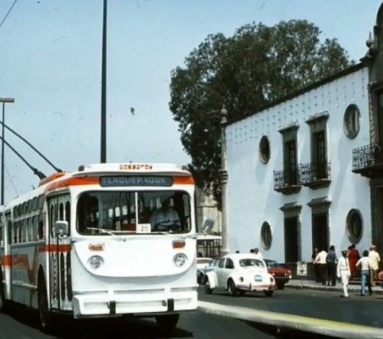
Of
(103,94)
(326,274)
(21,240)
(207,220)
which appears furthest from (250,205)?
(207,220)

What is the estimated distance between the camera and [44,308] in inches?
682

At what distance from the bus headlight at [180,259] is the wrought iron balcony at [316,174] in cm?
2681

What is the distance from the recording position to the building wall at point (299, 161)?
39.9 m

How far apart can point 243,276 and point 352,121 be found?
37.2 feet

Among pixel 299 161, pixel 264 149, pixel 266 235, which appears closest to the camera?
pixel 299 161

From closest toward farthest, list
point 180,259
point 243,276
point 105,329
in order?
A: point 180,259
point 105,329
point 243,276

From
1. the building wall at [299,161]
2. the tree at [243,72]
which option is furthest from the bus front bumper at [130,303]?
the tree at [243,72]

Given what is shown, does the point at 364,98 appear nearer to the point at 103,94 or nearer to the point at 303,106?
the point at 303,106

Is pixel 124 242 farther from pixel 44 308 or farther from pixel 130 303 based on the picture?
pixel 44 308

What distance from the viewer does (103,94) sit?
27.7m

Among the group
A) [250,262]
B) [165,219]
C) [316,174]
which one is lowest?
[250,262]

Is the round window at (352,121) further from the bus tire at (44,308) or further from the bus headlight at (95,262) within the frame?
the bus headlight at (95,262)

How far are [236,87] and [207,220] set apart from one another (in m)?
46.0

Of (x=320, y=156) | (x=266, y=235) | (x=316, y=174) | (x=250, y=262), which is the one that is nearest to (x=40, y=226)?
(x=250, y=262)
